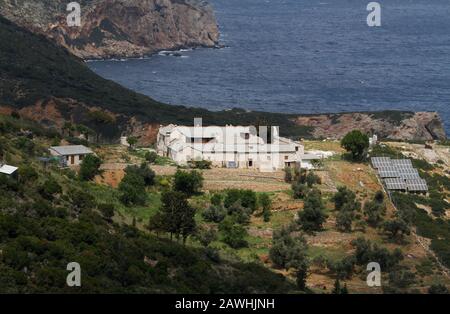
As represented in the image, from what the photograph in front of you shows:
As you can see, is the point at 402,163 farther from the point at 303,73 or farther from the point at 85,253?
the point at 303,73

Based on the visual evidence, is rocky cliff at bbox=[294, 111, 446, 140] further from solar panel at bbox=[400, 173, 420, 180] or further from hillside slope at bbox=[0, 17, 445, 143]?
solar panel at bbox=[400, 173, 420, 180]

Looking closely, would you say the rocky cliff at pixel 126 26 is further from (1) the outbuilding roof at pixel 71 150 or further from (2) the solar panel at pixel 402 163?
(2) the solar panel at pixel 402 163

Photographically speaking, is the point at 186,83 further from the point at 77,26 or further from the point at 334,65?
the point at 77,26

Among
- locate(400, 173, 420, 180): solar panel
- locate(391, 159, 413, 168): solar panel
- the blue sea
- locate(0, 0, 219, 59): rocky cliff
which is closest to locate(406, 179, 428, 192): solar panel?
locate(400, 173, 420, 180): solar panel

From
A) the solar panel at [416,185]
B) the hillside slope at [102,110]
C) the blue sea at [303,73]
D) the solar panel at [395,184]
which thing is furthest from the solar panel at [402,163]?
the blue sea at [303,73]

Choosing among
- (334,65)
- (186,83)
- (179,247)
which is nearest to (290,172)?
(179,247)

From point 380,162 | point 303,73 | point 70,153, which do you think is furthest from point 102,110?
point 303,73
